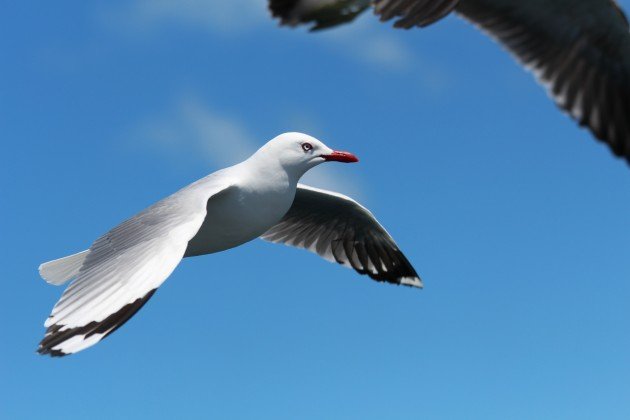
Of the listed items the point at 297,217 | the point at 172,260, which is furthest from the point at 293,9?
the point at 297,217

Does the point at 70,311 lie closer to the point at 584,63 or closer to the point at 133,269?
the point at 133,269

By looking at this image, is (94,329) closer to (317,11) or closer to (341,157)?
(317,11)

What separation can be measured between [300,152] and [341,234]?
1840 millimetres

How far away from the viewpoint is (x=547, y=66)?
6188 millimetres

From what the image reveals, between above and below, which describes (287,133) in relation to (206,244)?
above

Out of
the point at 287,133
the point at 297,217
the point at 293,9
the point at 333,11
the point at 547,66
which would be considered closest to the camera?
the point at 333,11

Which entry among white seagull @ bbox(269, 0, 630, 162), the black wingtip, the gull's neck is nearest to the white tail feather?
the gull's neck

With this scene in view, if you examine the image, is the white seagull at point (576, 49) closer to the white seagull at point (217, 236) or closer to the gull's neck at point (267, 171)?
the white seagull at point (217, 236)

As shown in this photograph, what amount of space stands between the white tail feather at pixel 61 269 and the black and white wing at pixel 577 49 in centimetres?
347

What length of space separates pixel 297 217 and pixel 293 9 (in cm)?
335

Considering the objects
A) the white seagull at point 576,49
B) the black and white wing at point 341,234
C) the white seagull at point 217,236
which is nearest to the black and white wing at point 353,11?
the white seagull at point 217,236

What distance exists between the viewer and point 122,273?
17.1 feet

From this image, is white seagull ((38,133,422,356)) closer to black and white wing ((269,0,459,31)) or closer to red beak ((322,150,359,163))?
red beak ((322,150,359,163))

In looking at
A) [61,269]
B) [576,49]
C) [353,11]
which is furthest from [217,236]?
[576,49]
